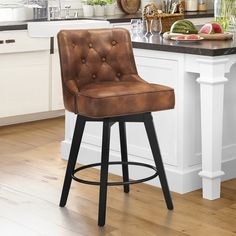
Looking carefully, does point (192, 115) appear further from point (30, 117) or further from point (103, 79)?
point (30, 117)

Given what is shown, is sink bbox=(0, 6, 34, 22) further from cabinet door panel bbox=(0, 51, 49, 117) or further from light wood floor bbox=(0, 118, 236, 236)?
light wood floor bbox=(0, 118, 236, 236)

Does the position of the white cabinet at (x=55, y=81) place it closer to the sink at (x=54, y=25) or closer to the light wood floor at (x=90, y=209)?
the sink at (x=54, y=25)

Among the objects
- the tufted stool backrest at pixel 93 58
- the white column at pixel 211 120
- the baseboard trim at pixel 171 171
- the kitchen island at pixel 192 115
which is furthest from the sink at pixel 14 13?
the white column at pixel 211 120

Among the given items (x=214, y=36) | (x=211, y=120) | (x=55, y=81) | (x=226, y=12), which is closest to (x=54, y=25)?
(x=55, y=81)

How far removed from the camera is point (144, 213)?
358 cm

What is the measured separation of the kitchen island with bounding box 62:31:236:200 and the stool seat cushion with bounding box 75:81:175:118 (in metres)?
0.38

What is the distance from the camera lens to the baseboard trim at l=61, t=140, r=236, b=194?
3.93m

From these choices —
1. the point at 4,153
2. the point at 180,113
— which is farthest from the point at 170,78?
the point at 4,153

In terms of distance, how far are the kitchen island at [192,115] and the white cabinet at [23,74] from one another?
1.60m

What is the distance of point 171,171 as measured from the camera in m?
3.97

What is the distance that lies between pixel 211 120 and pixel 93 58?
0.74 metres

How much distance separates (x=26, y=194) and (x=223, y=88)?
1.28 metres

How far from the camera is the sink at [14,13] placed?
237 inches

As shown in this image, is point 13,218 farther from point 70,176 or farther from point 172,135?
point 172,135
